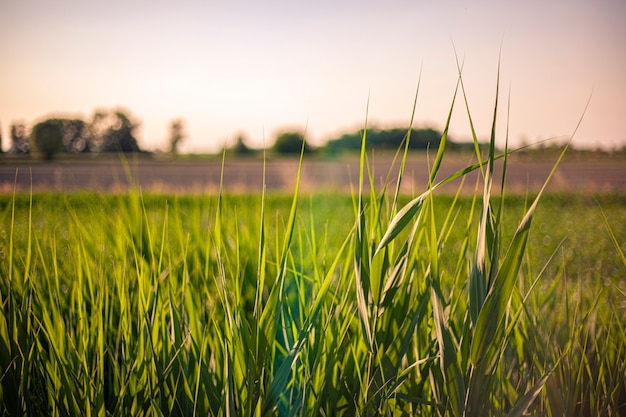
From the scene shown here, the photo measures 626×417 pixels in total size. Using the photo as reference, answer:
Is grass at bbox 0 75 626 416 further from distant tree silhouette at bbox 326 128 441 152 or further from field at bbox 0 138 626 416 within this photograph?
distant tree silhouette at bbox 326 128 441 152

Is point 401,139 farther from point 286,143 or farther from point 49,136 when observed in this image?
point 286,143

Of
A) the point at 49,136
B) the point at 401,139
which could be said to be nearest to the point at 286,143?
the point at 49,136

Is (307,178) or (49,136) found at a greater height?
(49,136)

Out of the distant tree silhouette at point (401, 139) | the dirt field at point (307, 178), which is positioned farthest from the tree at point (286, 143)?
the distant tree silhouette at point (401, 139)

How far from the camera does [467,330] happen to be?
22.2 inches

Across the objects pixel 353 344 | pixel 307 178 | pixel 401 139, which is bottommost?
pixel 353 344

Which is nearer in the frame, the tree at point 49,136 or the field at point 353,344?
the field at point 353,344

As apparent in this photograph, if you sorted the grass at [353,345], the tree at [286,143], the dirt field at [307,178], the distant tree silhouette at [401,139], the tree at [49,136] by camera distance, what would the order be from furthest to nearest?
1. the tree at [286,143]
2. the tree at [49,136]
3. the dirt field at [307,178]
4. the distant tree silhouette at [401,139]
5. the grass at [353,345]

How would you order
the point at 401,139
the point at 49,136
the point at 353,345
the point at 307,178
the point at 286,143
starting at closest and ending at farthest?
the point at 353,345, the point at 401,139, the point at 307,178, the point at 49,136, the point at 286,143

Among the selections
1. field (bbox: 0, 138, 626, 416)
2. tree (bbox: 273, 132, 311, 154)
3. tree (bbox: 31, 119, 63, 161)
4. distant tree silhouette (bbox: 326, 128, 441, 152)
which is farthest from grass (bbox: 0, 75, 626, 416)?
tree (bbox: 273, 132, 311, 154)

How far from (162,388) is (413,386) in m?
0.39

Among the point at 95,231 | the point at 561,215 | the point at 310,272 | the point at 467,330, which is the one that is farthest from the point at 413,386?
the point at 561,215

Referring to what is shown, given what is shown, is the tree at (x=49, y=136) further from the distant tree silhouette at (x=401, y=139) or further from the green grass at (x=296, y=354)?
the green grass at (x=296, y=354)

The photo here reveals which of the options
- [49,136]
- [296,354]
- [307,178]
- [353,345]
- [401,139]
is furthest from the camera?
[49,136]
